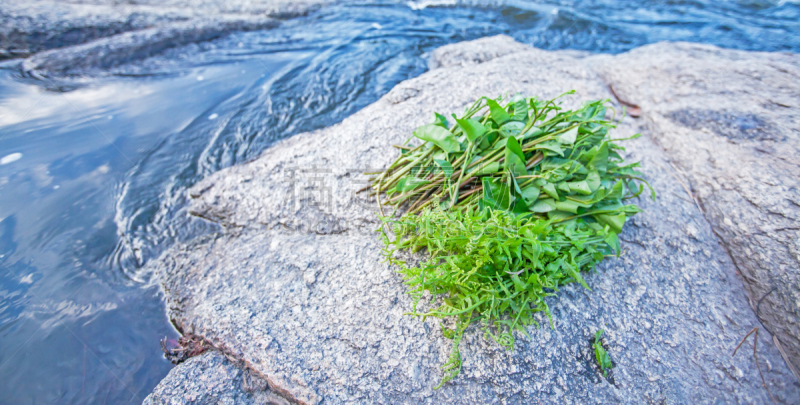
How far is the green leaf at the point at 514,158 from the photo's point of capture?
1.76 m

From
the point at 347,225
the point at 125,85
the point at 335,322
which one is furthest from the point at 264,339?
the point at 125,85

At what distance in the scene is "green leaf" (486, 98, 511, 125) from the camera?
1.90 meters

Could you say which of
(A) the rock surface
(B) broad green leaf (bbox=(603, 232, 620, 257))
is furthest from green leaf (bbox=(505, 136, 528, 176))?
(A) the rock surface

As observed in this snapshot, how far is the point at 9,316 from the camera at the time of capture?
224 cm

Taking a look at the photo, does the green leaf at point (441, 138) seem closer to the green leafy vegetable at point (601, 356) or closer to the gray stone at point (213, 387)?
the green leafy vegetable at point (601, 356)

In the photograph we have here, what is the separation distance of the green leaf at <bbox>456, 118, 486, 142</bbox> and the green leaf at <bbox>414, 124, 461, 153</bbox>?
3.0 inches

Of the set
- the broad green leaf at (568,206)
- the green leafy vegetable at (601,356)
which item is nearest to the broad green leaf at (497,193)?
the broad green leaf at (568,206)

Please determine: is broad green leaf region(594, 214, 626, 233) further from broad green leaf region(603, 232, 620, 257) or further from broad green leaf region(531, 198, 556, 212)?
broad green leaf region(531, 198, 556, 212)

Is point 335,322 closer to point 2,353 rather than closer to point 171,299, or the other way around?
point 171,299

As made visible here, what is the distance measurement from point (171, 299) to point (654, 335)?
2855 millimetres

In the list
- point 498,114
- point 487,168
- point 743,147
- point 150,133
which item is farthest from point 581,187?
point 150,133

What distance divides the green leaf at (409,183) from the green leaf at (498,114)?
54 centimetres

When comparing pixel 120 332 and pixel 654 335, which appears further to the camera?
pixel 120 332

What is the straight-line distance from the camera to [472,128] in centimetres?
186
